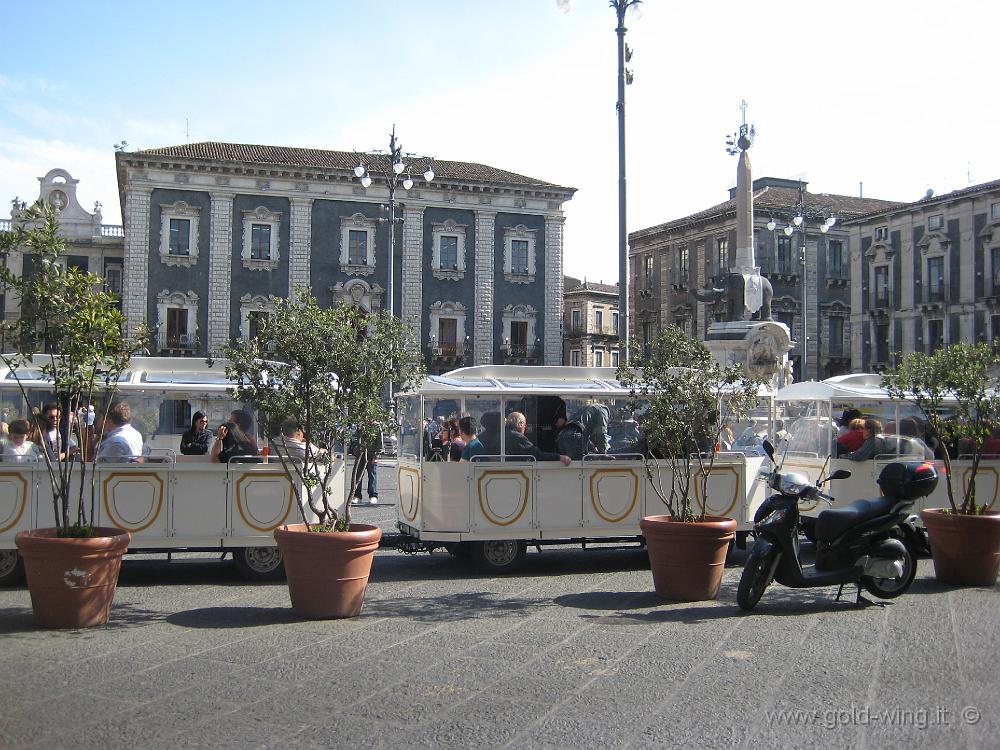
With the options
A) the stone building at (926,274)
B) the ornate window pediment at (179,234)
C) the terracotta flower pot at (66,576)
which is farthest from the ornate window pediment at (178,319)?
the terracotta flower pot at (66,576)

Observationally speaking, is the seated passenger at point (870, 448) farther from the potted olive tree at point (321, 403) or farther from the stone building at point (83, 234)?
the stone building at point (83, 234)

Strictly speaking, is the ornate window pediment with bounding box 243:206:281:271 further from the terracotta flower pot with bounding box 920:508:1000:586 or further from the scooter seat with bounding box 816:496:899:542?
the scooter seat with bounding box 816:496:899:542

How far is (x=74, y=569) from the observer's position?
721 centimetres

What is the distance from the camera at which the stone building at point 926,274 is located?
4566 cm

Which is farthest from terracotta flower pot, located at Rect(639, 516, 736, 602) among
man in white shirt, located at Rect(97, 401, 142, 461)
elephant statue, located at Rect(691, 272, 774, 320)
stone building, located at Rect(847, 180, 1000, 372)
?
stone building, located at Rect(847, 180, 1000, 372)

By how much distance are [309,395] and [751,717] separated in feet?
14.2

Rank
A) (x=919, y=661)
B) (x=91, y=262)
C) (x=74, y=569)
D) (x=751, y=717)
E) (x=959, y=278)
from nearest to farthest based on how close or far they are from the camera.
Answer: (x=751, y=717), (x=919, y=661), (x=74, y=569), (x=959, y=278), (x=91, y=262)

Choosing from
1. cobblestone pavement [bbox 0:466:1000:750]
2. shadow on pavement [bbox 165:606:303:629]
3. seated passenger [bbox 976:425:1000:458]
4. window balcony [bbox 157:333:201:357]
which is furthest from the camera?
window balcony [bbox 157:333:201:357]

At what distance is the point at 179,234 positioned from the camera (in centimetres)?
4481

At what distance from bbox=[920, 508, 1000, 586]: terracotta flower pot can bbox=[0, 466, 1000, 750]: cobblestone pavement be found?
0.19 meters

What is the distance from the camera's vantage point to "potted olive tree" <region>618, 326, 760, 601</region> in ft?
28.0

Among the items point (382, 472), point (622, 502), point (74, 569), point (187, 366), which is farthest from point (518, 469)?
point (382, 472)

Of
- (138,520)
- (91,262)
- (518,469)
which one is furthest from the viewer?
(91,262)

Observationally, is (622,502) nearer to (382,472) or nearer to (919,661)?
(919,661)
